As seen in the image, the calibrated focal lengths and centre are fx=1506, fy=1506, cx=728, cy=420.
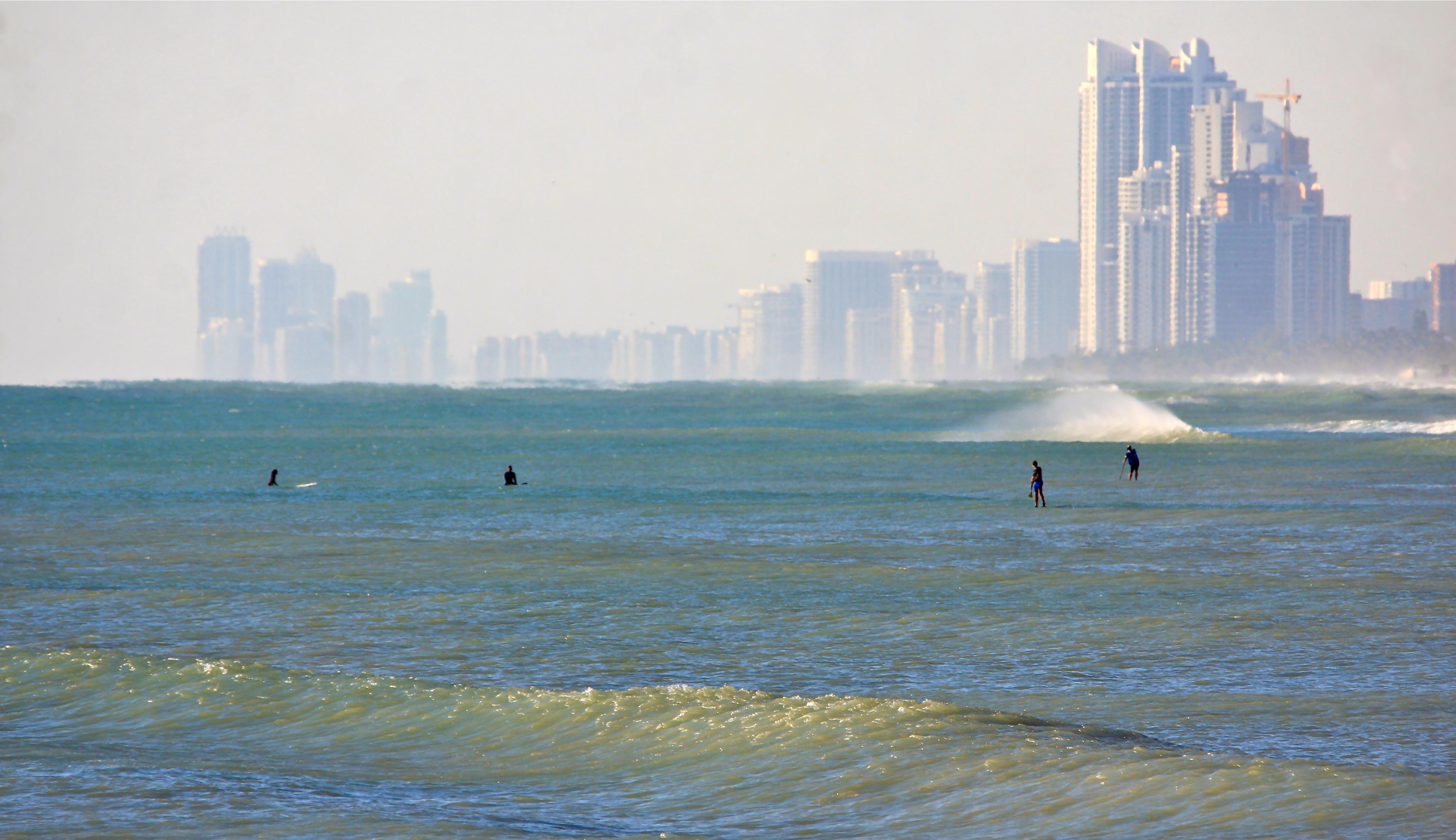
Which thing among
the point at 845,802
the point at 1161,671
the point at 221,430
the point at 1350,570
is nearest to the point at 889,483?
the point at 1350,570

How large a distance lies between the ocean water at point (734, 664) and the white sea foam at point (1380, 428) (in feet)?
98.7

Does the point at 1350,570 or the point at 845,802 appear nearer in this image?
the point at 845,802

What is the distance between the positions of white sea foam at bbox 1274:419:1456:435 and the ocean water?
98.7ft

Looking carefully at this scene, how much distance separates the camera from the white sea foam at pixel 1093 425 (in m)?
71.4

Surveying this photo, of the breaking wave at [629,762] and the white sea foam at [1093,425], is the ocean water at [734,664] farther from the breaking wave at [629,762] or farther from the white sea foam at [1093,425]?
the white sea foam at [1093,425]

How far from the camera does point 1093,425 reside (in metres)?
81.4

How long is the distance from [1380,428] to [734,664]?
65.4 m

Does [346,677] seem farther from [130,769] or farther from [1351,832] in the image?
[1351,832]

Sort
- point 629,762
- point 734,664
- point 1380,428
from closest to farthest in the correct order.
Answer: point 629,762
point 734,664
point 1380,428

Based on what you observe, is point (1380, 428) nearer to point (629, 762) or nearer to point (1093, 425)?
point (1093, 425)

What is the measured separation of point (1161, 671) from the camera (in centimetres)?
1533

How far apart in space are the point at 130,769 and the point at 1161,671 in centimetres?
977

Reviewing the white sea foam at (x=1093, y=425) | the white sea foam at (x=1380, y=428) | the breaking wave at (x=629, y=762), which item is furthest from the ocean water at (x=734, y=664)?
the white sea foam at (x=1093, y=425)

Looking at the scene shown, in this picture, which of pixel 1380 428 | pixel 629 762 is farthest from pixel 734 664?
pixel 1380 428
